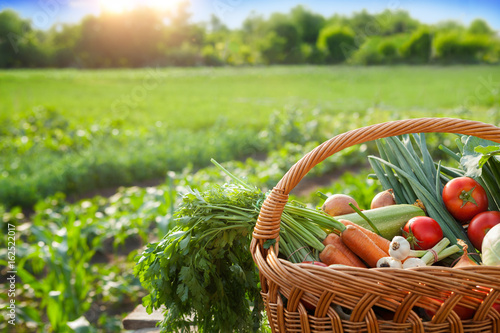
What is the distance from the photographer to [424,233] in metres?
1.25

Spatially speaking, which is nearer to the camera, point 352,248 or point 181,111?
point 352,248

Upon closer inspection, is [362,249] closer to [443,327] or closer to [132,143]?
[443,327]

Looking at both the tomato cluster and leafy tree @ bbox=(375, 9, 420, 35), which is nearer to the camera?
the tomato cluster

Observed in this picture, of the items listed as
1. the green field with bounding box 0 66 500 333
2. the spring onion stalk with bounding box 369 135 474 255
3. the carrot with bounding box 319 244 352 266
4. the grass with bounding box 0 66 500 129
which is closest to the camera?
the carrot with bounding box 319 244 352 266

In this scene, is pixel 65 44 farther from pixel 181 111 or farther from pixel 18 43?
pixel 181 111

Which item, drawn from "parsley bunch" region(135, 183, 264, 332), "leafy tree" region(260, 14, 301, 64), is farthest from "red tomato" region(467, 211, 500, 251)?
"leafy tree" region(260, 14, 301, 64)

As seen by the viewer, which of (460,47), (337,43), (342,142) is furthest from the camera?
(337,43)

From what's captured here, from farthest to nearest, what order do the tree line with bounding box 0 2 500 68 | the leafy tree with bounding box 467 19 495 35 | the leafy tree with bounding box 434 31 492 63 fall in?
1. the leafy tree with bounding box 467 19 495 35
2. the tree line with bounding box 0 2 500 68
3. the leafy tree with bounding box 434 31 492 63

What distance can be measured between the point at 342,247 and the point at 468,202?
1.47ft

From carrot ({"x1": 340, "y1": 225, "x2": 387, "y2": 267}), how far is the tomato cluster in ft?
1.02

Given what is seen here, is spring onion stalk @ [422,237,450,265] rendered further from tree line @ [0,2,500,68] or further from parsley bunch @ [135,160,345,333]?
tree line @ [0,2,500,68]

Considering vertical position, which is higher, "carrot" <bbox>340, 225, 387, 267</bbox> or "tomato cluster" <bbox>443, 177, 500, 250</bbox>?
"tomato cluster" <bbox>443, 177, 500, 250</bbox>

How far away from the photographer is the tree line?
14078 mm

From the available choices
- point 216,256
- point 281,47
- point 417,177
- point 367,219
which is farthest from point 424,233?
point 281,47
